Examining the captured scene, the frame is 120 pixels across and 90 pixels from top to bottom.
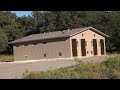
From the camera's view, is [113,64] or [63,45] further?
[63,45]

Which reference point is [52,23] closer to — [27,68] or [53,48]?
[53,48]

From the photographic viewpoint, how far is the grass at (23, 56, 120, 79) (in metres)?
12.5

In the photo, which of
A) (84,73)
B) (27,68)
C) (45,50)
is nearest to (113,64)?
(84,73)

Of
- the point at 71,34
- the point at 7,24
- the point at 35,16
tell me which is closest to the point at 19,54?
the point at 71,34

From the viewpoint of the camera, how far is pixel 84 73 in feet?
45.1

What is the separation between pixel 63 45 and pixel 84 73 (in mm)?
24718

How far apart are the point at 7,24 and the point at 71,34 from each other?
94.2 ft

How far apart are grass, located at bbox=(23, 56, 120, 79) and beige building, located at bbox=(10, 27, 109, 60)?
2023cm

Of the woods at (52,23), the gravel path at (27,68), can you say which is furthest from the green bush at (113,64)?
the woods at (52,23)

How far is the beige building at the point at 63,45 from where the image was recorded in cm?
3831

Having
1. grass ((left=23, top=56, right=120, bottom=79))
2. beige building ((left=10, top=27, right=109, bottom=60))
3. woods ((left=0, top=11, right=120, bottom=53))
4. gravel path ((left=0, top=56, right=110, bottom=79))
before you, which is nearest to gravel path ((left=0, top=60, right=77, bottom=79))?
gravel path ((left=0, top=56, right=110, bottom=79))

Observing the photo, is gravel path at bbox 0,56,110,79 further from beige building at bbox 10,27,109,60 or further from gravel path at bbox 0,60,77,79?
beige building at bbox 10,27,109,60

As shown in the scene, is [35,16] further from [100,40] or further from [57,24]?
[100,40]
